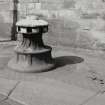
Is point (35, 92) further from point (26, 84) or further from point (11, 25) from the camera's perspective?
point (11, 25)

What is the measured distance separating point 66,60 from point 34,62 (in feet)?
3.38

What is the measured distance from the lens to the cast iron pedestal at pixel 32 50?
517 centimetres

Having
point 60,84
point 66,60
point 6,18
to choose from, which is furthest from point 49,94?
point 6,18

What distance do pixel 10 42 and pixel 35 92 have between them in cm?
420

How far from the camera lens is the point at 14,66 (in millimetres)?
5379

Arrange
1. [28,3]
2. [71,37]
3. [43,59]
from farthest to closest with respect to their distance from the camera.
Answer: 1. [28,3]
2. [71,37]
3. [43,59]

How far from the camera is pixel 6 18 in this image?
27.0 ft

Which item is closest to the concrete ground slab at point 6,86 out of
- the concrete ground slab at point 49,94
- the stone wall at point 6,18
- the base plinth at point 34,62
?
the concrete ground slab at point 49,94

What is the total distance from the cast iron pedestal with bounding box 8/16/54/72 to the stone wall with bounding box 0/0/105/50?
1.68 meters

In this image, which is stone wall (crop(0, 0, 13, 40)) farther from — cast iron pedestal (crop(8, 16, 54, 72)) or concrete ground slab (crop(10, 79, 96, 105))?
concrete ground slab (crop(10, 79, 96, 105))

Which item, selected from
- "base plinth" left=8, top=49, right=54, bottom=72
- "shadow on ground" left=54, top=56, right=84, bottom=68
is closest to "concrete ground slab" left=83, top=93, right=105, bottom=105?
"base plinth" left=8, top=49, right=54, bottom=72

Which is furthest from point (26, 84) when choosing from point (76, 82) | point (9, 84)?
point (76, 82)

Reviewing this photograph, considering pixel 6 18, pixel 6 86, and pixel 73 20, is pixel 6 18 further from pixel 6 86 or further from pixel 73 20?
pixel 6 86

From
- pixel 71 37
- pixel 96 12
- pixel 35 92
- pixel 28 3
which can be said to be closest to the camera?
pixel 35 92
